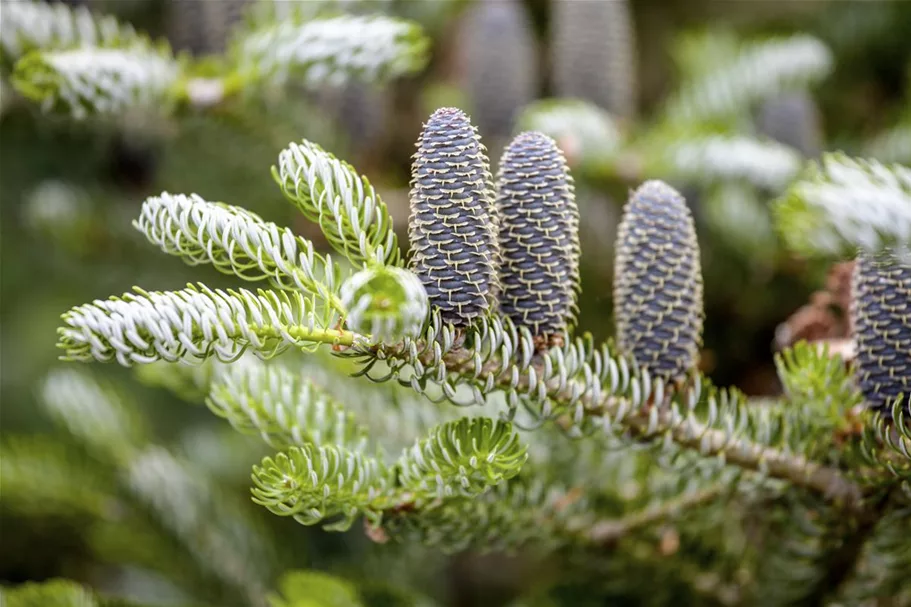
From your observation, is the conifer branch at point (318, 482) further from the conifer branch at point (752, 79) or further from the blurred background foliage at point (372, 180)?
the conifer branch at point (752, 79)

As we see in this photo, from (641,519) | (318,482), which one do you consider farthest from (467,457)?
(641,519)

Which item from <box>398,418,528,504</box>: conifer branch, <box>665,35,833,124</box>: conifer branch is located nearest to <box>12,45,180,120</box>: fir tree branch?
<box>398,418,528,504</box>: conifer branch

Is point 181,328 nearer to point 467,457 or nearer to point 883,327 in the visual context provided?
point 467,457

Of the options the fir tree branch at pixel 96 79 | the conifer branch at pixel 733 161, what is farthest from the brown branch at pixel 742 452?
the fir tree branch at pixel 96 79

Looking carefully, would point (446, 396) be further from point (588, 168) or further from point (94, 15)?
point (94, 15)

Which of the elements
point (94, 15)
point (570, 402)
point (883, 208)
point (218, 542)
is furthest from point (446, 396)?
point (94, 15)
